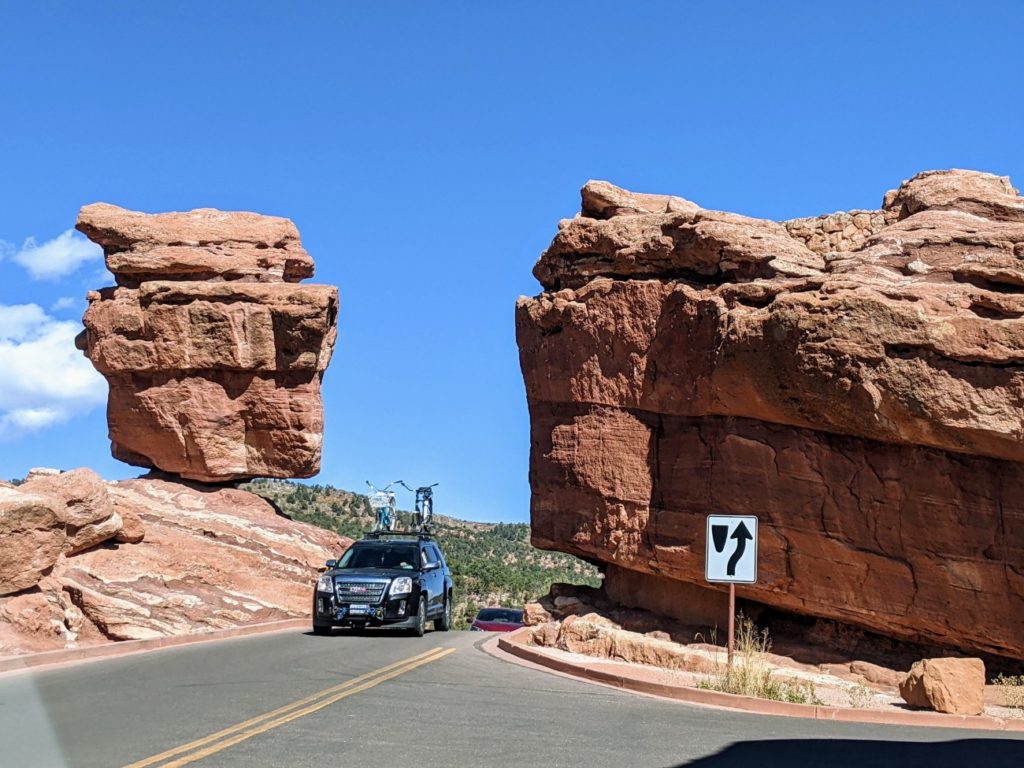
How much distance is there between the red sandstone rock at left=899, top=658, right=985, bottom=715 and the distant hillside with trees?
113 feet

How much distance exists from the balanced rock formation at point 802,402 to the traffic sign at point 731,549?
11.1ft

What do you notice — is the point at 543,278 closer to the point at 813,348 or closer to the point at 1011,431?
the point at 813,348

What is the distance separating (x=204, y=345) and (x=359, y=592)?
1383 cm

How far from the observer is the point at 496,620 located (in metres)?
32.7

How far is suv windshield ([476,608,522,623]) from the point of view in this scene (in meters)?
32.8

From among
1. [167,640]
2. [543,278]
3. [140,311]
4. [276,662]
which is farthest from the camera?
[140,311]

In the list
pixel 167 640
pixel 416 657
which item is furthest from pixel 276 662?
pixel 167 640

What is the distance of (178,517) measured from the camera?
30.7 metres

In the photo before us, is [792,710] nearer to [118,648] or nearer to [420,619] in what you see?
[420,619]

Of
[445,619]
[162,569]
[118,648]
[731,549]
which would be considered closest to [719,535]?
[731,549]

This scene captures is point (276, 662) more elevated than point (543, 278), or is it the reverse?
point (543, 278)

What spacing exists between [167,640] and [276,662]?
4839 mm

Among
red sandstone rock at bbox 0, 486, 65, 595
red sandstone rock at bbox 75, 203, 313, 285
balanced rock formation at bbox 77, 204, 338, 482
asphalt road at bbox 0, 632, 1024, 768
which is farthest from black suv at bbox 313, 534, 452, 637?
red sandstone rock at bbox 75, 203, 313, 285

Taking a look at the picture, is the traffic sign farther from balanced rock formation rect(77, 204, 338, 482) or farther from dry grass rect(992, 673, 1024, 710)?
balanced rock formation rect(77, 204, 338, 482)
